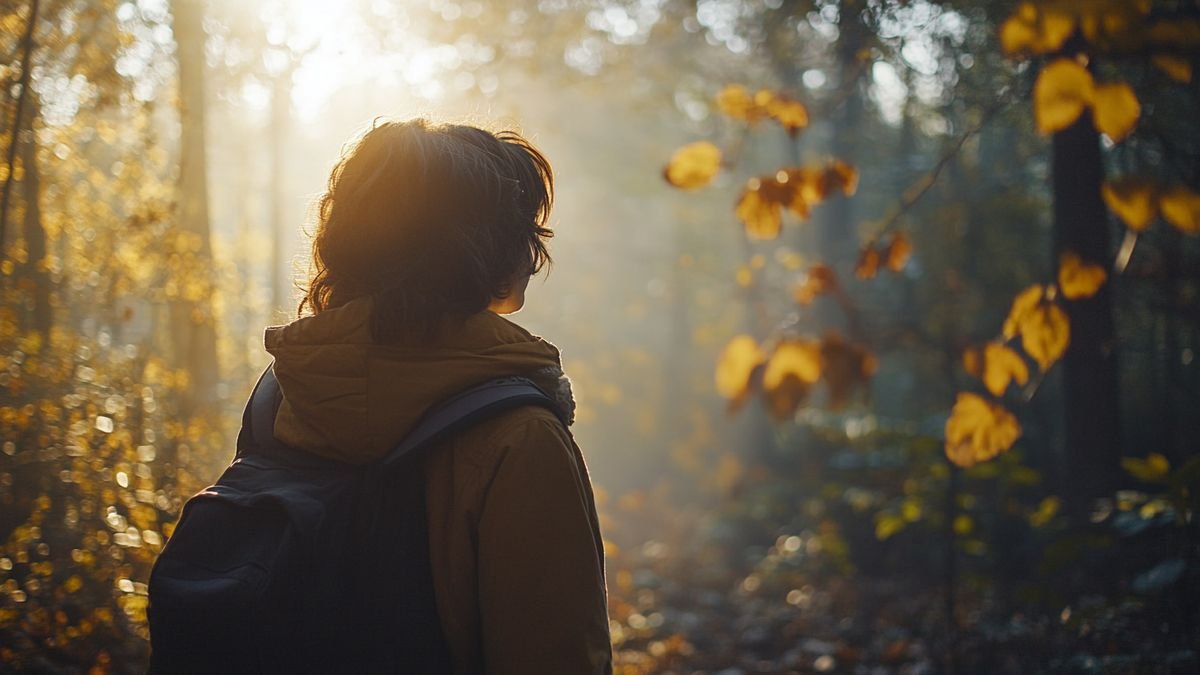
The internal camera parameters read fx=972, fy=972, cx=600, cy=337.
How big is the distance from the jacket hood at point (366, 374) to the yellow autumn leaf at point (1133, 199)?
4.25 ft

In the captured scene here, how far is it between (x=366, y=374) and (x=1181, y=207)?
5.51 ft

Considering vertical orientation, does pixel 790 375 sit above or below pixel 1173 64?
below

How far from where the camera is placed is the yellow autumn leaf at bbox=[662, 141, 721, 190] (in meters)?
2.89

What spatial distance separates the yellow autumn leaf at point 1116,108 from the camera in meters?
2.01

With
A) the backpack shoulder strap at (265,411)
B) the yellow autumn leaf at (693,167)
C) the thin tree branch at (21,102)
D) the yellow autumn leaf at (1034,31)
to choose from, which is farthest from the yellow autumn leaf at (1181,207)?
the thin tree branch at (21,102)

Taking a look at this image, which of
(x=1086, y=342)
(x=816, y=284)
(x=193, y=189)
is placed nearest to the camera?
(x=816, y=284)

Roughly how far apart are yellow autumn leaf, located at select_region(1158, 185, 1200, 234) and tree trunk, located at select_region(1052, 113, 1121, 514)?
383cm

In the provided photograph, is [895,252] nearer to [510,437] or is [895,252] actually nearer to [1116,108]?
[1116,108]

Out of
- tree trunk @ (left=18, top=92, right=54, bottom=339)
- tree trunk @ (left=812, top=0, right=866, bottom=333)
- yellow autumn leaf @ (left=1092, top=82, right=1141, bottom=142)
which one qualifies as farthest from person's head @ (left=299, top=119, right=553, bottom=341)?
tree trunk @ (left=812, top=0, right=866, bottom=333)

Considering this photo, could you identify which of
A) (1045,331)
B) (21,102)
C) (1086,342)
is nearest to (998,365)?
(1045,331)

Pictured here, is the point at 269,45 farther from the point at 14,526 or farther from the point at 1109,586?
the point at 1109,586

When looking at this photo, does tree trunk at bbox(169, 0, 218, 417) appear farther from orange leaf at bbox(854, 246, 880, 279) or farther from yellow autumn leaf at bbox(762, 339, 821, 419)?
yellow autumn leaf at bbox(762, 339, 821, 419)

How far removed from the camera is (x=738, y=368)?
2496 mm

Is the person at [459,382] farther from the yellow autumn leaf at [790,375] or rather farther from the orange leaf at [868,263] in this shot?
the orange leaf at [868,263]
